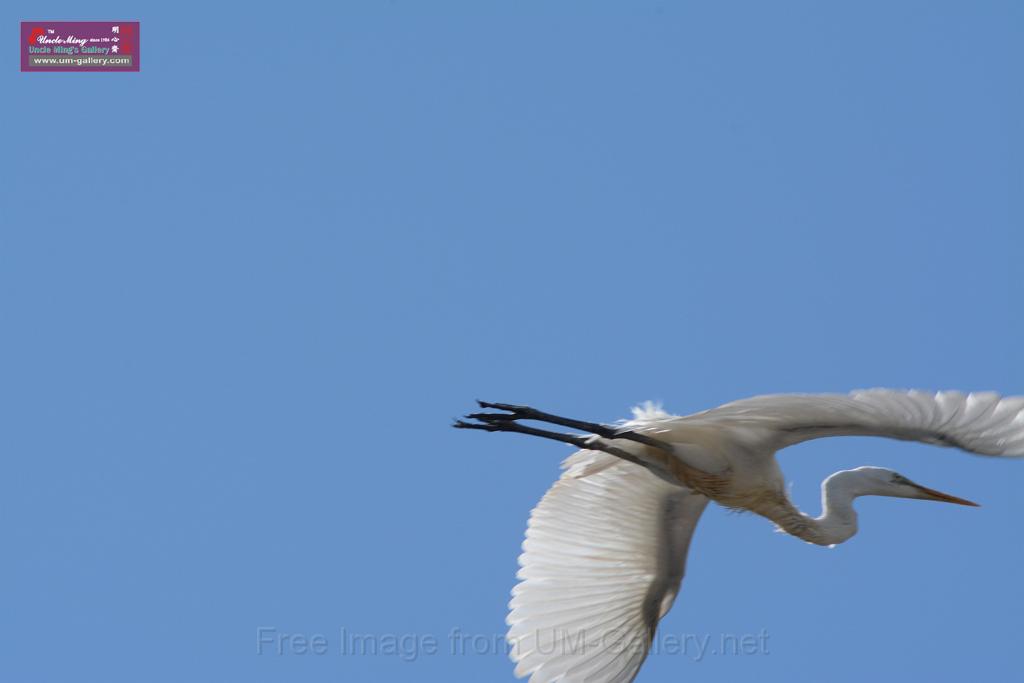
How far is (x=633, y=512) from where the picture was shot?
11.1 metres

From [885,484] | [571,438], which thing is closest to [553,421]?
[571,438]

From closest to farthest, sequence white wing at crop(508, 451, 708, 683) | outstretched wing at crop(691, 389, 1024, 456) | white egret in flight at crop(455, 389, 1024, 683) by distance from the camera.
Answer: outstretched wing at crop(691, 389, 1024, 456), white egret in flight at crop(455, 389, 1024, 683), white wing at crop(508, 451, 708, 683)

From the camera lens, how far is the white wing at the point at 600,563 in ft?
34.8

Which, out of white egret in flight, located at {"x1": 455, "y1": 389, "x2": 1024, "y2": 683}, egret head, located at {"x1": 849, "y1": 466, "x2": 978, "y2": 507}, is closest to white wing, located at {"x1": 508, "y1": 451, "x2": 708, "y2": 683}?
white egret in flight, located at {"x1": 455, "y1": 389, "x2": 1024, "y2": 683}

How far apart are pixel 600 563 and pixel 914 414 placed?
11.7 ft

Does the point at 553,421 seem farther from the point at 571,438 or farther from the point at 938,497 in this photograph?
the point at 938,497

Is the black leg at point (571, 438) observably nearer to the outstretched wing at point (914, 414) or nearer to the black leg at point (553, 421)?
the black leg at point (553, 421)

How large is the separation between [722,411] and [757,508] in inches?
67.1

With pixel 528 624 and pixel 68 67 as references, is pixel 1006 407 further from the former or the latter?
pixel 68 67

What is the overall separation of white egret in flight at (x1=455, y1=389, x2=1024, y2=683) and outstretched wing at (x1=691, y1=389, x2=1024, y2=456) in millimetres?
60

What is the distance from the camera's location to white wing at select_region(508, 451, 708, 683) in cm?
1060

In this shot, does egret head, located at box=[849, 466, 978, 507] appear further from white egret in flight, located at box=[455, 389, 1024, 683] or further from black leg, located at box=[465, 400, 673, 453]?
black leg, located at box=[465, 400, 673, 453]

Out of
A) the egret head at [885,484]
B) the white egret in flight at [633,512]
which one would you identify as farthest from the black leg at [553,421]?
the egret head at [885,484]

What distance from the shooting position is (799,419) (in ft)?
28.9
